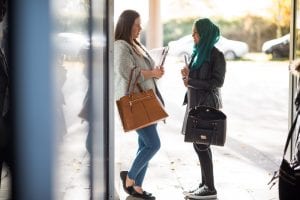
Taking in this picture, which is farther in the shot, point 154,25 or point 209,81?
point 154,25

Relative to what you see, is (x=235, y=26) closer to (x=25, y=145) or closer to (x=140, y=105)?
(x=140, y=105)

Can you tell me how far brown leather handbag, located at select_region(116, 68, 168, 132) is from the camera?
516 cm

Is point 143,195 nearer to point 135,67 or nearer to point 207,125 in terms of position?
point 207,125

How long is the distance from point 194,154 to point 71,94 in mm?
5286

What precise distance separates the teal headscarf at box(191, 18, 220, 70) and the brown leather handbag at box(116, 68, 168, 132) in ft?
1.97

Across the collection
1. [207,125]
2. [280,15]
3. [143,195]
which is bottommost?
[143,195]

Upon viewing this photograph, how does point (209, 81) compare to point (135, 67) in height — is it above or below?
below

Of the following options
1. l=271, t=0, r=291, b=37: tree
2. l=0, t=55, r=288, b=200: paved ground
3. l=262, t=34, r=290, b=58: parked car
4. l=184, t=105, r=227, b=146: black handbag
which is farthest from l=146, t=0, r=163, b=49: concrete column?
l=271, t=0, r=291, b=37: tree

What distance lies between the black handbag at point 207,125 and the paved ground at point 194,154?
764 millimetres

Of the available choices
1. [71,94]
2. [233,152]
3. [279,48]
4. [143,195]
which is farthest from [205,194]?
[279,48]

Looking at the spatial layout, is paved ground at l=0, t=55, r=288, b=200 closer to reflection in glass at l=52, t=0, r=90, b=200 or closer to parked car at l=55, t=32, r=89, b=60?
reflection in glass at l=52, t=0, r=90, b=200

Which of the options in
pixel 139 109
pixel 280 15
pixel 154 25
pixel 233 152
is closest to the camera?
pixel 139 109

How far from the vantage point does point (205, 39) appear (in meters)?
5.48

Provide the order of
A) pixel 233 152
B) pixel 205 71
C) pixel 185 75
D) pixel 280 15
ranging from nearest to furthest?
pixel 205 71 < pixel 185 75 < pixel 233 152 < pixel 280 15
